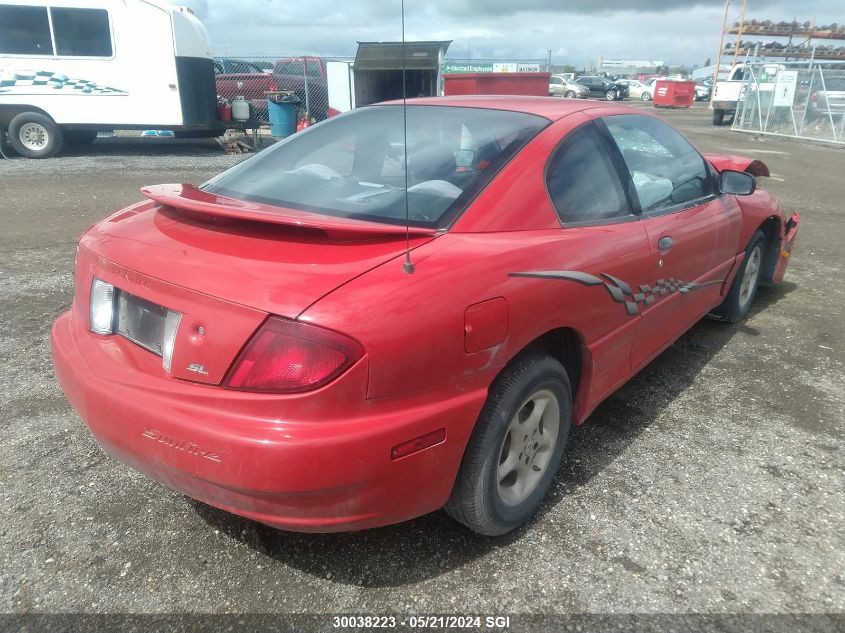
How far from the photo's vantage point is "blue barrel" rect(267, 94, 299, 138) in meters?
14.4

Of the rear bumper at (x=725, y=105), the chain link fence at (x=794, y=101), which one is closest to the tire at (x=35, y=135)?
the chain link fence at (x=794, y=101)

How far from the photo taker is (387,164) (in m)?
2.57

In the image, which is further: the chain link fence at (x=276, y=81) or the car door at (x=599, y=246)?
the chain link fence at (x=276, y=81)

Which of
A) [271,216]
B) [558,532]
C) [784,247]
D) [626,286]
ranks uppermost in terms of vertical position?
[271,216]

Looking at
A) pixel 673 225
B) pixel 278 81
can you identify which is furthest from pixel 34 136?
pixel 673 225

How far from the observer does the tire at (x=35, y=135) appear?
37.9 ft

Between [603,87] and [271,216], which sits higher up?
[603,87]

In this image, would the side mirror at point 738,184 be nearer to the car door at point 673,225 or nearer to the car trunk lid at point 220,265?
the car door at point 673,225

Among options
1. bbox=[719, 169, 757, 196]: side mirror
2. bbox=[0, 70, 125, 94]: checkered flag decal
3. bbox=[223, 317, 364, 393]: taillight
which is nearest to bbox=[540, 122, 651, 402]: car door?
bbox=[223, 317, 364, 393]: taillight

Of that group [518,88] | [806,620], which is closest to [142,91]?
[518,88]

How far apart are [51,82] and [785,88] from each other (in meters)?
18.9

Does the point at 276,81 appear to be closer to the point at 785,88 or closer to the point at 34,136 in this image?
the point at 34,136

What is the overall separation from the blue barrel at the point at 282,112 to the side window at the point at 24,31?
4685 mm

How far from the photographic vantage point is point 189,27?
11914 millimetres
